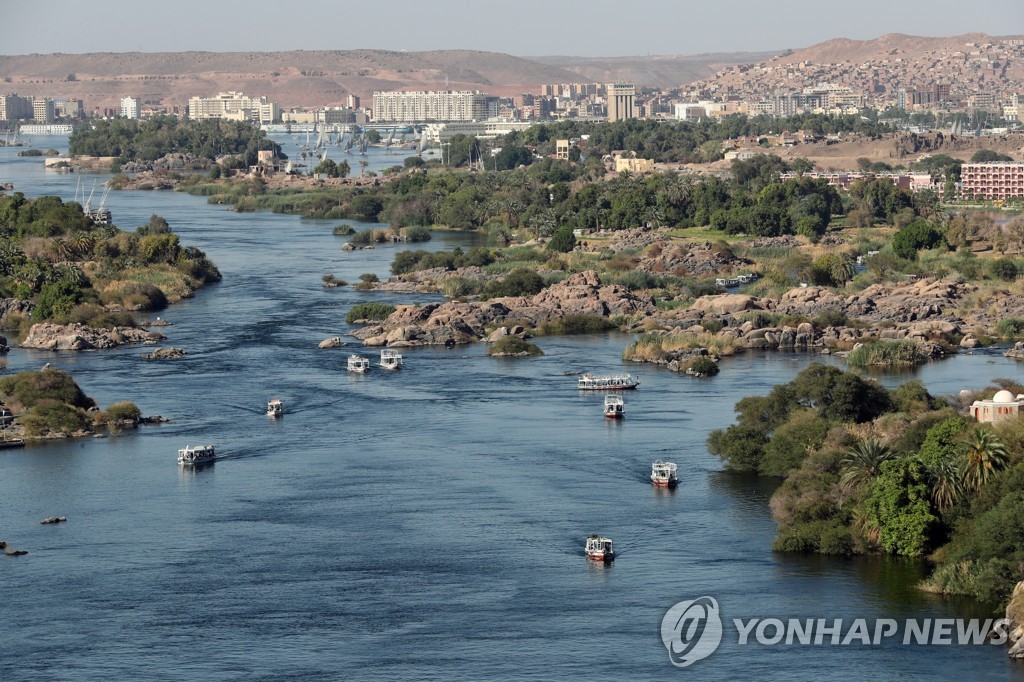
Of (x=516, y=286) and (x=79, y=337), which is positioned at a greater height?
(x=516, y=286)

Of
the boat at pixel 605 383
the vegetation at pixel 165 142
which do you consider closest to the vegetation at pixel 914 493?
the boat at pixel 605 383

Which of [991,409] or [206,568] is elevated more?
[991,409]

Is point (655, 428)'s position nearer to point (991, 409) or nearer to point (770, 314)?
point (991, 409)

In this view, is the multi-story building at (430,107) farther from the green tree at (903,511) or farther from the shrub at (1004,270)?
the green tree at (903,511)

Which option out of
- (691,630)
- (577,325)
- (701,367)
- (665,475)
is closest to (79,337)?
(577,325)

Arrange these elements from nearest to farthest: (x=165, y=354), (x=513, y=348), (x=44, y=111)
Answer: (x=165, y=354), (x=513, y=348), (x=44, y=111)

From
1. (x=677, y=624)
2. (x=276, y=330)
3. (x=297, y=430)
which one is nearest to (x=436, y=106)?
(x=276, y=330)

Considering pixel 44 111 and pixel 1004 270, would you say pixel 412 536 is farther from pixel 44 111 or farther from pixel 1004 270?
pixel 44 111

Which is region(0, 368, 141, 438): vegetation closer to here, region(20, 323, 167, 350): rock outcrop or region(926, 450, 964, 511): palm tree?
region(20, 323, 167, 350): rock outcrop
